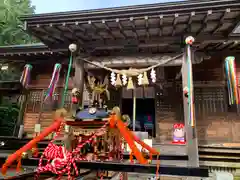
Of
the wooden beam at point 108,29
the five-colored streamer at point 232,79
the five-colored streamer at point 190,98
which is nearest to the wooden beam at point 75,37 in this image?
the wooden beam at point 108,29

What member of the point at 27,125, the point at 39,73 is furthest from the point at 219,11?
the point at 27,125

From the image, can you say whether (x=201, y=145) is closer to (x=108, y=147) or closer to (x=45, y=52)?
(x=108, y=147)

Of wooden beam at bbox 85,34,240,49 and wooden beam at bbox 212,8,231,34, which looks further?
wooden beam at bbox 85,34,240,49

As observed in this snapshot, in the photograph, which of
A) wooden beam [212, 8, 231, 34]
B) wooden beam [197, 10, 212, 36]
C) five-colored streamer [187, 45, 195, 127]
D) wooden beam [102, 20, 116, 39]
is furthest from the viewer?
wooden beam [102, 20, 116, 39]

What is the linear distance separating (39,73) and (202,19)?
32.1ft

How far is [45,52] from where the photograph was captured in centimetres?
1020

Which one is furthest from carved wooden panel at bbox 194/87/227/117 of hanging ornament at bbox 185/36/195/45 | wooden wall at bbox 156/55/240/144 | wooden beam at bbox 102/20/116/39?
wooden beam at bbox 102/20/116/39

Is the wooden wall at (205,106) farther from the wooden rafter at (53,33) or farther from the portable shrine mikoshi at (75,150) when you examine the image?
the portable shrine mikoshi at (75,150)

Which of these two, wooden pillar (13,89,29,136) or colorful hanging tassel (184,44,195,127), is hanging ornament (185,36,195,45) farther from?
wooden pillar (13,89,29,136)

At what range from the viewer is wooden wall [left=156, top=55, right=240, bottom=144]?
847cm

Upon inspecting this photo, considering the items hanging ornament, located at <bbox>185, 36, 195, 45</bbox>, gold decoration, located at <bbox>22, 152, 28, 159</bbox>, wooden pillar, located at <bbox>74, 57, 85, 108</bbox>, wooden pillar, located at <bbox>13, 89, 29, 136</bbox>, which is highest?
hanging ornament, located at <bbox>185, 36, 195, 45</bbox>

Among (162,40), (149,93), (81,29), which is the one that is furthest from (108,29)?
(149,93)

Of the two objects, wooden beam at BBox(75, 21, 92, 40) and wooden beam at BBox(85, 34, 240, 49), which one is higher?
wooden beam at BBox(75, 21, 92, 40)

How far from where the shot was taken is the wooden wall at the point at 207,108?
8.47m
